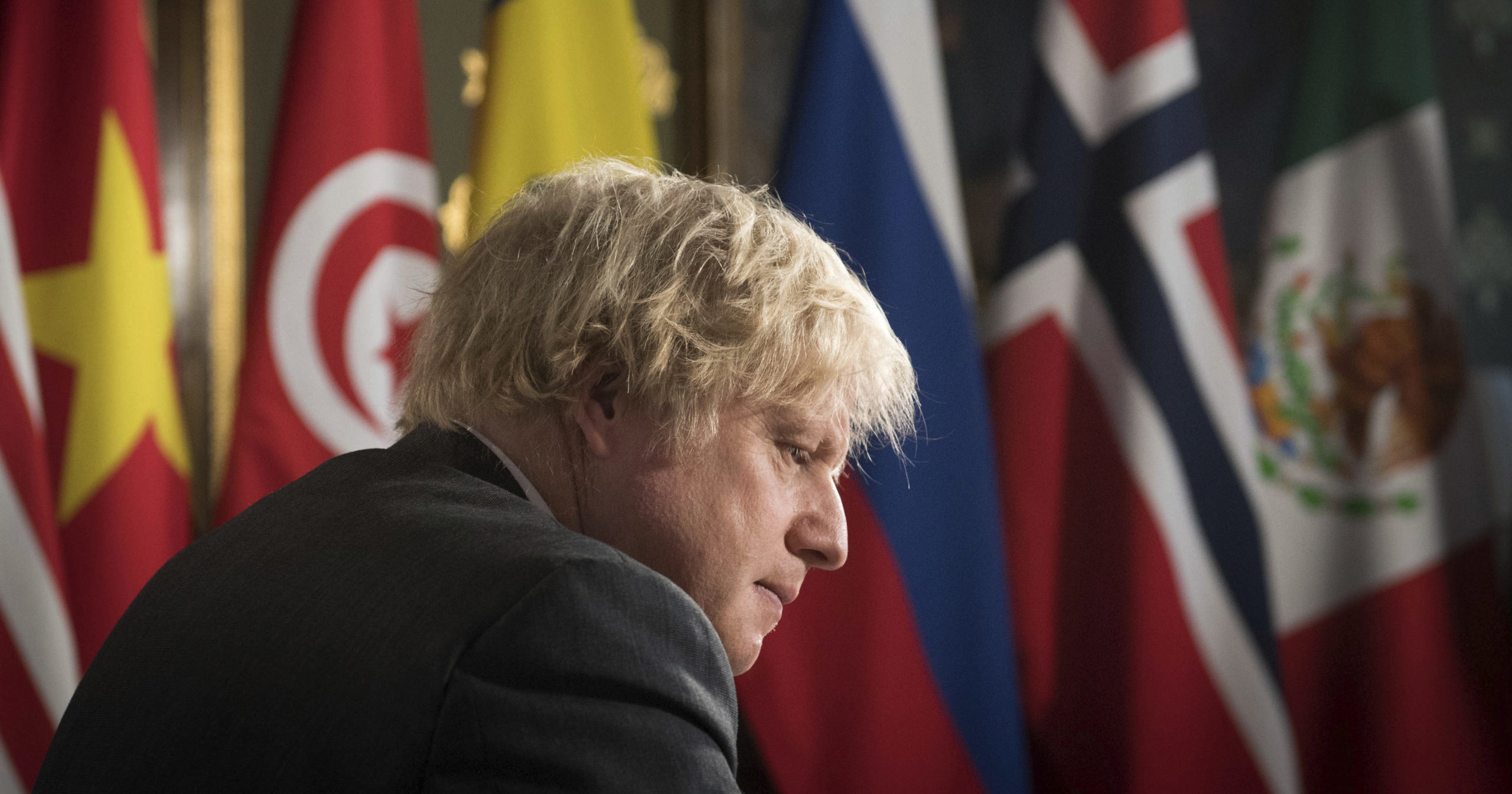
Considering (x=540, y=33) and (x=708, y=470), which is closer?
(x=708, y=470)

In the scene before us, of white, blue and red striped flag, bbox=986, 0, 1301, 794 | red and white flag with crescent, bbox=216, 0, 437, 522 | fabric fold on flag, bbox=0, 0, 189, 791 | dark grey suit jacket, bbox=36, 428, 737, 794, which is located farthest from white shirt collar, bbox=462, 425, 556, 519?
white, blue and red striped flag, bbox=986, 0, 1301, 794

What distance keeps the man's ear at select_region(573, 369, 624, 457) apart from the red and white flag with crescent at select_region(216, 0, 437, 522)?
1.35m

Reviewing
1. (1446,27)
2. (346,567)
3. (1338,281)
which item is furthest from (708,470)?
(1446,27)

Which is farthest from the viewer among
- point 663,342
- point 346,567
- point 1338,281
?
point 1338,281

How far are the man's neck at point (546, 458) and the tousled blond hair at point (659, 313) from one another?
16mm

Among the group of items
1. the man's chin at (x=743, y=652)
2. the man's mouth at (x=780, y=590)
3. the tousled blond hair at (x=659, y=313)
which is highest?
the tousled blond hair at (x=659, y=313)

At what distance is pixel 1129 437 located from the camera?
235 centimetres

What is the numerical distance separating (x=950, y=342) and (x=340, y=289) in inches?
47.5

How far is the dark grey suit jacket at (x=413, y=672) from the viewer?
640mm

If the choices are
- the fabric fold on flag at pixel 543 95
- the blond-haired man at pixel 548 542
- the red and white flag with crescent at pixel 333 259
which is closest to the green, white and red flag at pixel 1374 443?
the fabric fold on flag at pixel 543 95

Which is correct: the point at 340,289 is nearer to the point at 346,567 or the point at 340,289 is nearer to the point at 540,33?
the point at 540,33

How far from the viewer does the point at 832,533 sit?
3.33 ft

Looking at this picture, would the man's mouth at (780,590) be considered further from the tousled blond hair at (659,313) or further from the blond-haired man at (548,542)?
the tousled blond hair at (659,313)

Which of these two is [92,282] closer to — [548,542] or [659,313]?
[659,313]
